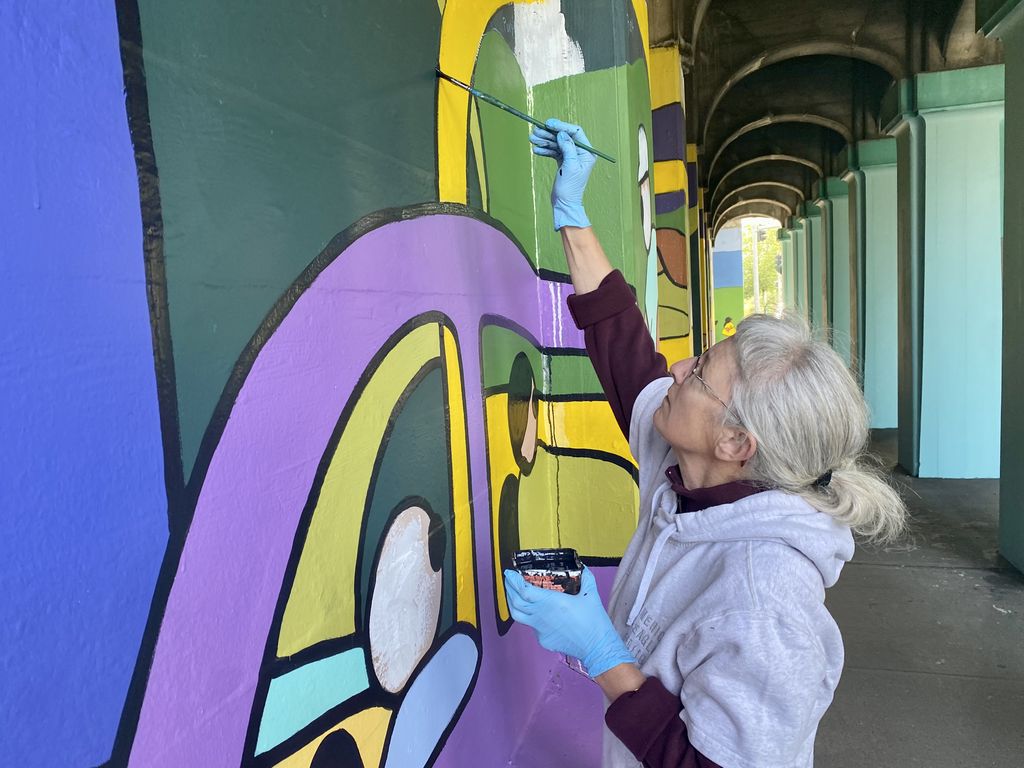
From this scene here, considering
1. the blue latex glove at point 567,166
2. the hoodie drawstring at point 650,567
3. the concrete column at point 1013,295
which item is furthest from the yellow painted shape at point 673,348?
the hoodie drawstring at point 650,567

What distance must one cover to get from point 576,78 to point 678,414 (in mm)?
1914

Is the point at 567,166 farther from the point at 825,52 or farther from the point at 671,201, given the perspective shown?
the point at 825,52

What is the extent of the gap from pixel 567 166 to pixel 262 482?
1.47 metres

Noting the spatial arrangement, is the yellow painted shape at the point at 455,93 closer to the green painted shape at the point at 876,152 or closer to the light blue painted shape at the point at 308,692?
the light blue painted shape at the point at 308,692

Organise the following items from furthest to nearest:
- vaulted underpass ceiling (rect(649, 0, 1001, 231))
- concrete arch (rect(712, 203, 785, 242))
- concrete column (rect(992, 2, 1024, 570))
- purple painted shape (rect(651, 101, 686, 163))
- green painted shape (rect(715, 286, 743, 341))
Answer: green painted shape (rect(715, 286, 743, 341)), concrete arch (rect(712, 203, 785, 242)), vaulted underpass ceiling (rect(649, 0, 1001, 231)), purple painted shape (rect(651, 101, 686, 163)), concrete column (rect(992, 2, 1024, 570))

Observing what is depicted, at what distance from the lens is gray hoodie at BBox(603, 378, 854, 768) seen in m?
1.34

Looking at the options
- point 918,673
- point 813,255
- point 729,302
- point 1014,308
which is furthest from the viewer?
point 729,302

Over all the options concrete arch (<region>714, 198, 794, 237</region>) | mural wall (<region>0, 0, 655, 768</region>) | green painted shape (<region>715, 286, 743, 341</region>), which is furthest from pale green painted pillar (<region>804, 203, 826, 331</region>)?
mural wall (<region>0, 0, 655, 768</region>)

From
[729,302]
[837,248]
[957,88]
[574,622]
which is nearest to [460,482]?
[574,622]

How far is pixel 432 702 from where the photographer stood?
199 cm

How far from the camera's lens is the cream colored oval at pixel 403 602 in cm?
172

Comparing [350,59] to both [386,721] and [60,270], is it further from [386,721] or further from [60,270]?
[386,721]

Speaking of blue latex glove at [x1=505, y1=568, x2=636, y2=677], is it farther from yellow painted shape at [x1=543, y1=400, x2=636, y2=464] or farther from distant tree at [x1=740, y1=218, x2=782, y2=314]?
distant tree at [x1=740, y1=218, x2=782, y2=314]

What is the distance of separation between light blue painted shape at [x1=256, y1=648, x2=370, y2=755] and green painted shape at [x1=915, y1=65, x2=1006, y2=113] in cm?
812
